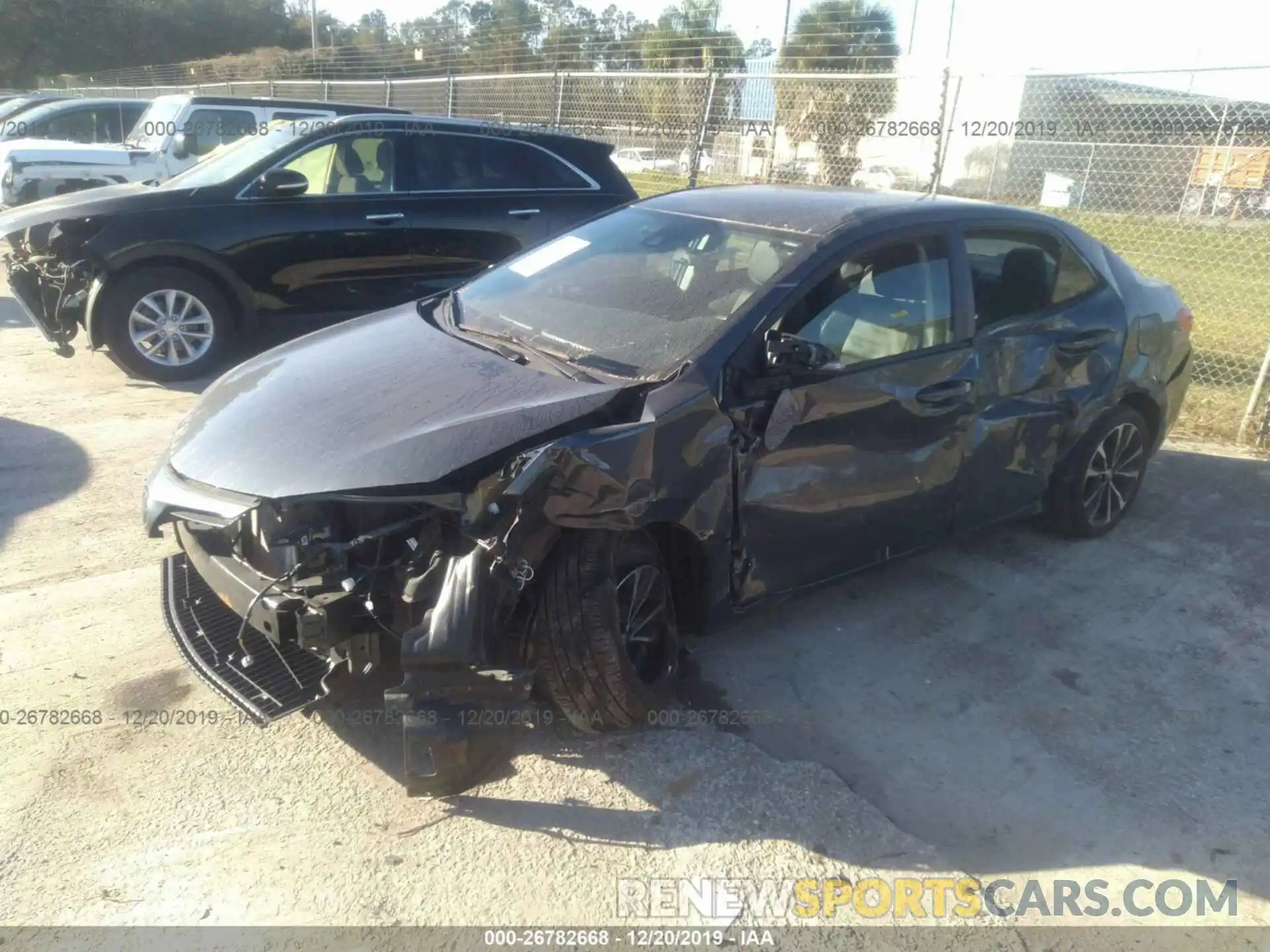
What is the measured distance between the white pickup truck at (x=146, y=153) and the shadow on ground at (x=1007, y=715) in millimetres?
9398

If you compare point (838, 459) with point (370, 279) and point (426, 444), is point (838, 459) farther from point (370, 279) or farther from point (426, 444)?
point (370, 279)

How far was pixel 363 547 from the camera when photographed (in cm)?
277

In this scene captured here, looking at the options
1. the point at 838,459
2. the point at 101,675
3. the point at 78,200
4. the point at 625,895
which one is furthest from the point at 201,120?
the point at 625,895

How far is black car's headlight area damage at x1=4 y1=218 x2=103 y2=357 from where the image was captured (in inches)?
248

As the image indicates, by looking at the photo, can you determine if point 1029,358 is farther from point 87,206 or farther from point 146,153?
point 146,153

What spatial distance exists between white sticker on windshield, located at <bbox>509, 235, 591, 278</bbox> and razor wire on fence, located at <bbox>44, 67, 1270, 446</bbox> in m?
3.66

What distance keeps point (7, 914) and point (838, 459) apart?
2.79m

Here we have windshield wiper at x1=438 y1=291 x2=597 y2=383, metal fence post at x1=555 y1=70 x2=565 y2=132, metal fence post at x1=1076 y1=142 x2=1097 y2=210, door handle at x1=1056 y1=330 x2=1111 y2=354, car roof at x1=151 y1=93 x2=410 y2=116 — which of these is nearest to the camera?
windshield wiper at x1=438 y1=291 x2=597 y2=383

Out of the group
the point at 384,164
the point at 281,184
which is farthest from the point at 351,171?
the point at 281,184

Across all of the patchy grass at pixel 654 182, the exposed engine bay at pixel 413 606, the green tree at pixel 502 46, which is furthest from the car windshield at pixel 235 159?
the green tree at pixel 502 46

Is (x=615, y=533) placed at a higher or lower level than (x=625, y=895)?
higher

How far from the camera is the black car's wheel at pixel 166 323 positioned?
6.48 meters

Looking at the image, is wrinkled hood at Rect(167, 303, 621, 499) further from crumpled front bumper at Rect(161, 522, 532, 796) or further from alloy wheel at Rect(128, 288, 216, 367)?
alloy wheel at Rect(128, 288, 216, 367)

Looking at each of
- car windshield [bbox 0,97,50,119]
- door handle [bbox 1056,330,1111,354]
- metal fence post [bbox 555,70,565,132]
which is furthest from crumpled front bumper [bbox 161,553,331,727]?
car windshield [bbox 0,97,50,119]
